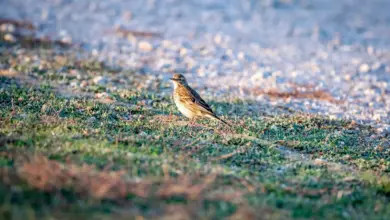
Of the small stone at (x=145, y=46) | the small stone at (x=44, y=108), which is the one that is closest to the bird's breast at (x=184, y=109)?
the small stone at (x=44, y=108)

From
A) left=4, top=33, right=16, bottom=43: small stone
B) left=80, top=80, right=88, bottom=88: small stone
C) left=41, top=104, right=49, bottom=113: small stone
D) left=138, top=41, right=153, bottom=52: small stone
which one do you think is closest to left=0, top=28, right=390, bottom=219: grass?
left=41, top=104, right=49, bottom=113: small stone

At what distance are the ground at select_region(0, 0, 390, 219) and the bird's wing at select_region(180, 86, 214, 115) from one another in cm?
31

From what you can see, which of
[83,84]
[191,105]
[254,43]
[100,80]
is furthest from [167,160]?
[254,43]

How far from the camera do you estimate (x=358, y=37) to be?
81.8 ft

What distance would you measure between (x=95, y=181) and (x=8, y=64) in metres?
10.6

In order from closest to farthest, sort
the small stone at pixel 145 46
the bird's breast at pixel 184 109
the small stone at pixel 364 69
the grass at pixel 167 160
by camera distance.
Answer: the grass at pixel 167 160 → the bird's breast at pixel 184 109 → the small stone at pixel 364 69 → the small stone at pixel 145 46

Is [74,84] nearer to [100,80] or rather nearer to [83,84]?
[83,84]

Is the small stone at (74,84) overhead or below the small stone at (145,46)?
below

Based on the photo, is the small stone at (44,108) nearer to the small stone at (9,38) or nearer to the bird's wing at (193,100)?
the bird's wing at (193,100)

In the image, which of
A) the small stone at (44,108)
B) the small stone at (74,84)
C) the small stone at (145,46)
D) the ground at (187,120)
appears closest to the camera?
the ground at (187,120)

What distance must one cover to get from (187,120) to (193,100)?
50 centimetres

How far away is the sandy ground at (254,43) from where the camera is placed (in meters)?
17.1

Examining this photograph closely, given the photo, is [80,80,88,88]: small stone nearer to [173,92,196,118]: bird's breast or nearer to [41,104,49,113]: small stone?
[41,104,49,113]: small stone

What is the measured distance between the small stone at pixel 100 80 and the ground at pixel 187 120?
0.26 ft
